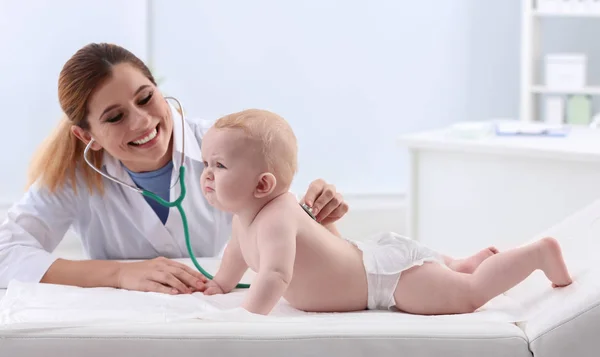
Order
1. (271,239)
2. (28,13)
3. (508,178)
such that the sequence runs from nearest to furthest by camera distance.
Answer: (271,239)
(508,178)
(28,13)

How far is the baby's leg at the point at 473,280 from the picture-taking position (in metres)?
1.49

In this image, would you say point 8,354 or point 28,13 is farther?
point 28,13

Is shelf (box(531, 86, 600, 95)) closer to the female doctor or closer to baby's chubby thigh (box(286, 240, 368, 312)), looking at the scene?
the female doctor

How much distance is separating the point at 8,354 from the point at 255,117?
0.55 metres

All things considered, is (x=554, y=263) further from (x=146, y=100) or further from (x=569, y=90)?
(x=569, y=90)

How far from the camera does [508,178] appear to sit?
268 cm

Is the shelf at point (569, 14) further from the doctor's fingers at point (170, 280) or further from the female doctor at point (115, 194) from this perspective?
the doctor's fingers at point (170, 280)

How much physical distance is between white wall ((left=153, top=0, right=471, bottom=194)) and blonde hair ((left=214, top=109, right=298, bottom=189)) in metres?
2.83

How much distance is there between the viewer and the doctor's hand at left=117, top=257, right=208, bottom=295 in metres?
1.75

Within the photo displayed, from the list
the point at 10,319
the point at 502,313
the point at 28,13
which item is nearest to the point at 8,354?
the point at 10,319

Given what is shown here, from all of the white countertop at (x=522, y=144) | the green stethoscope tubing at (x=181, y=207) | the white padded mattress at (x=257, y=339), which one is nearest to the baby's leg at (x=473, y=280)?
the white padded mattress at (x=257, y=339)

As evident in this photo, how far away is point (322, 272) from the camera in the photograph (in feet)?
5.09

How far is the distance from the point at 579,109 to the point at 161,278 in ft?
8.93

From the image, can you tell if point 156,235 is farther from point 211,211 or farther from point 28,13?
point 28,13
